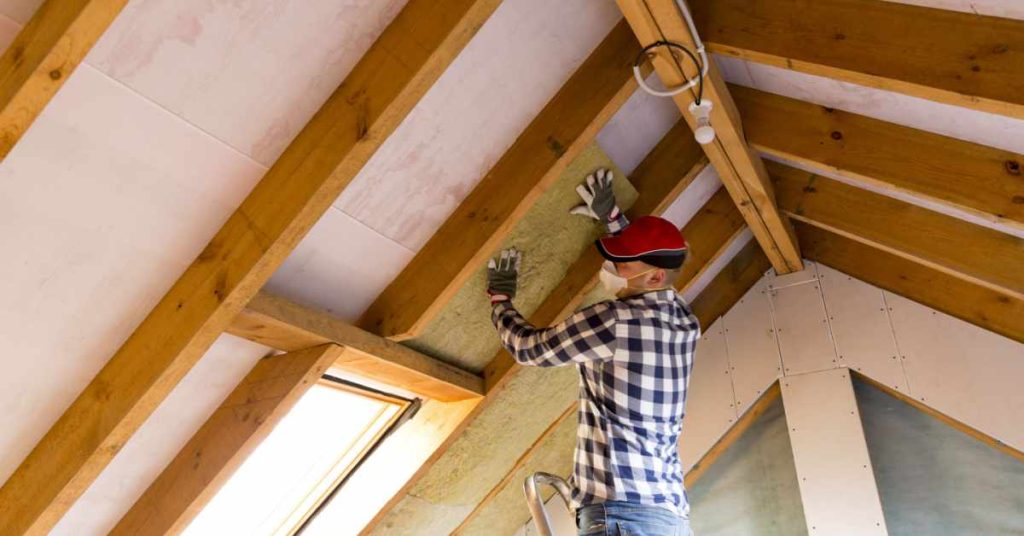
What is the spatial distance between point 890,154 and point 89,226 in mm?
2059

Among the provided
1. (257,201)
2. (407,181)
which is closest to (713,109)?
(407,181)

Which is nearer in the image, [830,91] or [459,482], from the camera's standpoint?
[830,91]

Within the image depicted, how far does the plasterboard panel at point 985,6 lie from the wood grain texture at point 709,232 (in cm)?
162

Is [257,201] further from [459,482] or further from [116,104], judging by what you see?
[459,482]

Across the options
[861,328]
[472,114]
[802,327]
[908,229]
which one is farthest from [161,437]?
[861,328]

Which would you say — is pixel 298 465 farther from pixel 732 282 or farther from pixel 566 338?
pixel 732 282

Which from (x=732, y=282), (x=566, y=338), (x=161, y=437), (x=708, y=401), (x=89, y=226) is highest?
(x=732, y=282)

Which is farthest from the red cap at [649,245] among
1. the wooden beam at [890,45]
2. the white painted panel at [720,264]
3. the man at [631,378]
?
the white painted panel at [720,264]

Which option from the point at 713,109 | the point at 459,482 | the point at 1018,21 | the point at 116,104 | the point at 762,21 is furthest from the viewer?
the point at 459,482

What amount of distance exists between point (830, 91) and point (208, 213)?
1.76 metres

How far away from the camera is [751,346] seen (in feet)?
12.4

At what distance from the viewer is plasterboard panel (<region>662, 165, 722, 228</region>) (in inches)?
124

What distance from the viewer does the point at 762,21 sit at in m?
2.00

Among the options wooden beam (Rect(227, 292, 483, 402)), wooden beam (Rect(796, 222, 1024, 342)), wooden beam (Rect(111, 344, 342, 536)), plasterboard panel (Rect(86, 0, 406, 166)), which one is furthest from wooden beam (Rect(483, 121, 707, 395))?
plasterboard panel (Rect(86, 0, 406, 166))
